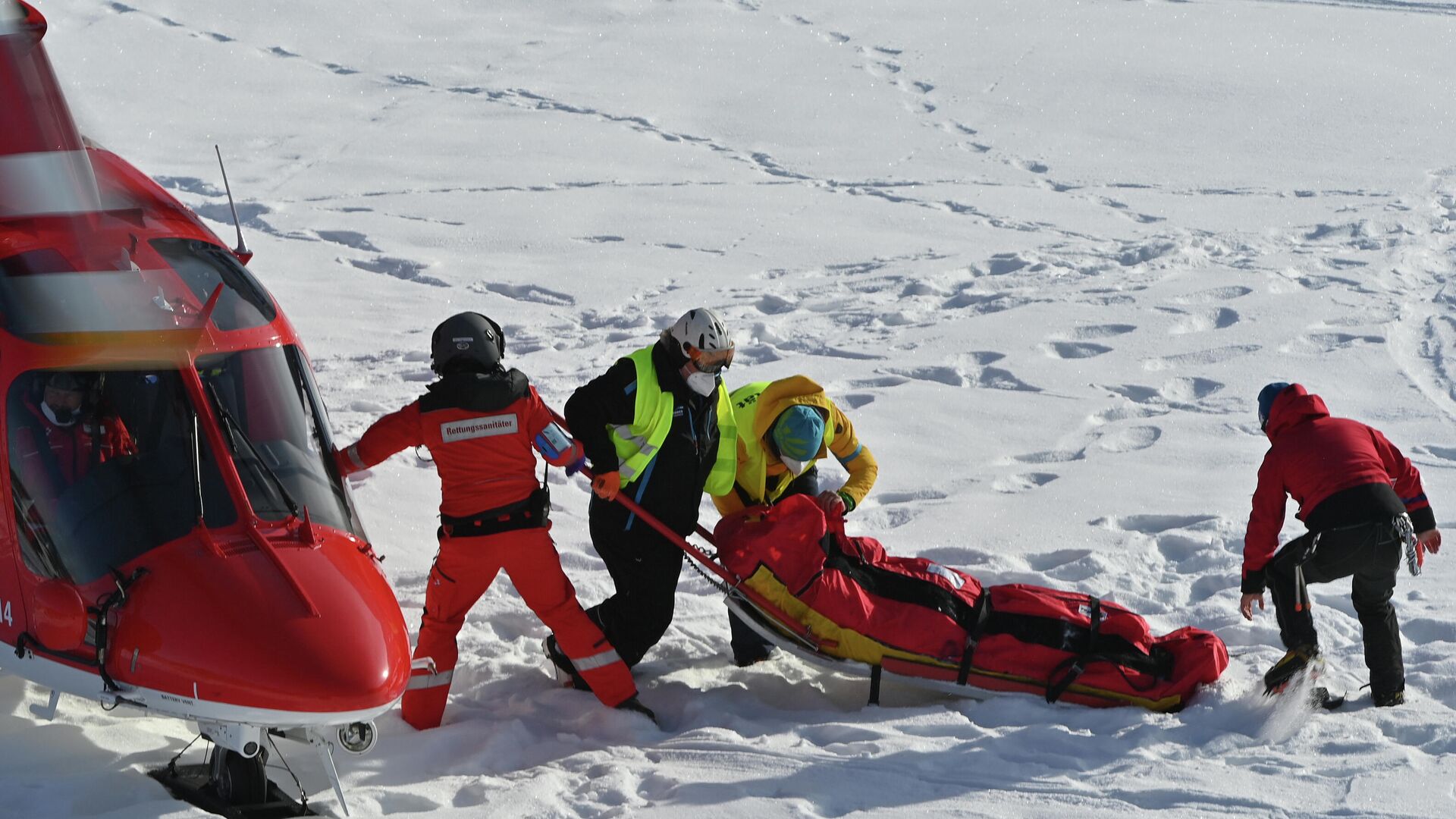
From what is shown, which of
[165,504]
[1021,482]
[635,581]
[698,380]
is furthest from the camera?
[1021,482]

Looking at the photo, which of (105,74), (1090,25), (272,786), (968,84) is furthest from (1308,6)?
(272,786)

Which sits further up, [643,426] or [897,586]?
[643,426]

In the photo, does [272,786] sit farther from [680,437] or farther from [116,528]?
[680,437]

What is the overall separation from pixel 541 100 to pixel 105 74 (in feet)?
18.1

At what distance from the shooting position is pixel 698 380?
523 cm

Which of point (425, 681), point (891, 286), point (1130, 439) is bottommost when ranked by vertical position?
point (425, 681)

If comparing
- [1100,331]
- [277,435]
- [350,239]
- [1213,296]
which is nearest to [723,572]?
[277,435]

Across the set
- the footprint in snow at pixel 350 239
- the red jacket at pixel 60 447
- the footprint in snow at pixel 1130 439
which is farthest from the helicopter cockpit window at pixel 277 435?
the footprint in snow at pixel 350 239

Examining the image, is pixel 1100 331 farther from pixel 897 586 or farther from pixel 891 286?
pixel 897 586

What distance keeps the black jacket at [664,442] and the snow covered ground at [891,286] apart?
738 millimetres

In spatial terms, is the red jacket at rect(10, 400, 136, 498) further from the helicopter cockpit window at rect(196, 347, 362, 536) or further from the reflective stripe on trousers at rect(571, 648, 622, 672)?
the reflective stripe on trousers at rect(571, 648, 622, 672)

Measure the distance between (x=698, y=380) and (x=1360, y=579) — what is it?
2.56 meters

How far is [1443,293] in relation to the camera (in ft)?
37.2

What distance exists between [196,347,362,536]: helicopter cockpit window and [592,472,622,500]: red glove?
0.86 meters
